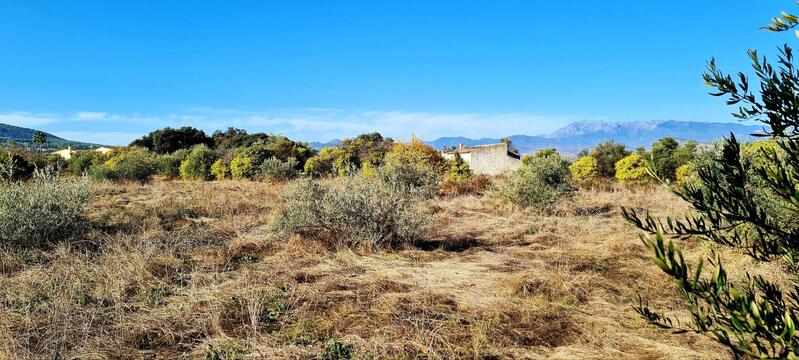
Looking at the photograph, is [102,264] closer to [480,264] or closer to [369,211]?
[369,211]

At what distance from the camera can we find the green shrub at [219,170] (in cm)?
2084

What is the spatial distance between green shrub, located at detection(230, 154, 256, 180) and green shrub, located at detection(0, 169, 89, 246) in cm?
1217

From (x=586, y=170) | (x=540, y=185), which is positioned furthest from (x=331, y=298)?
(x=586, y=170)

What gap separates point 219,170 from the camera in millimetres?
20984

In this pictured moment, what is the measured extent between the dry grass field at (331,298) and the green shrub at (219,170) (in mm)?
12894

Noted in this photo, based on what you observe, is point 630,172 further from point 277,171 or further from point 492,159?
point 277,171

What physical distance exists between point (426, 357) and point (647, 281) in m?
3.48

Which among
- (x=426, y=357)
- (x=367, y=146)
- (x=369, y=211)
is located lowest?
(x=426, y=357)

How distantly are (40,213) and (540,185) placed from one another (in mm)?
10361

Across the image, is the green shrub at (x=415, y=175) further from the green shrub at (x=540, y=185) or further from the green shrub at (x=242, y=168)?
the green shrub at (x=242, y=168)

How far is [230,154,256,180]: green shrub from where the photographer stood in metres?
19.9

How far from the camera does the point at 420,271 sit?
228 inches

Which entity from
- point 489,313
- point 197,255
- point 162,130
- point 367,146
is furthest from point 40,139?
point 489,313

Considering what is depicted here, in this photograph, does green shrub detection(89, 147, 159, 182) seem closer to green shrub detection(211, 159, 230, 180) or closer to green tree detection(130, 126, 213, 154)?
green shrub detection(211, 159, 230, 180)
